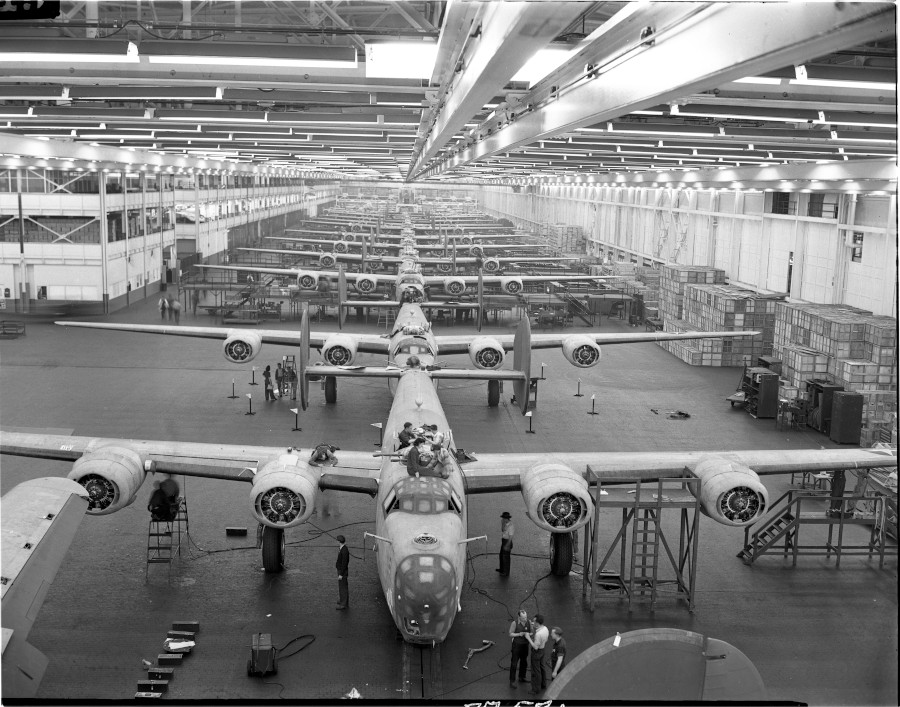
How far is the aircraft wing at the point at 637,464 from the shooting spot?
18453 millimetres

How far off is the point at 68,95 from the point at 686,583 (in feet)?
53.4

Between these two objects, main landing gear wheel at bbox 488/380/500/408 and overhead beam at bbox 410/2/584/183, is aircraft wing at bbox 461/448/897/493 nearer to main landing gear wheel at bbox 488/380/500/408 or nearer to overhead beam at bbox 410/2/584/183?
overhead beam at bbox 410/2/584/183

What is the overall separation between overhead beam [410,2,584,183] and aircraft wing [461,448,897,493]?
9.37m

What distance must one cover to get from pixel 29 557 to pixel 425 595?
22.5 feet

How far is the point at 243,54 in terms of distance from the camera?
10188 mm

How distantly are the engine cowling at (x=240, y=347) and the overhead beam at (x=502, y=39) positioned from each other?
2194cm

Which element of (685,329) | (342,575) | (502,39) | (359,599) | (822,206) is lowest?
(359,599)

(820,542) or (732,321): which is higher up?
(732,321)

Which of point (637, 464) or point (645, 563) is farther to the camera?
point (637, 464)

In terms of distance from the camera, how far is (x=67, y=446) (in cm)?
1823

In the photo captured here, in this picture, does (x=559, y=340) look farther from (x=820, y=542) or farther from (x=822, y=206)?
(x=822, y=206)

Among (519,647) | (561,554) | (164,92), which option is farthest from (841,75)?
(561,554)

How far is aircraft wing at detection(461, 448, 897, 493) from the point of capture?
18.5 m

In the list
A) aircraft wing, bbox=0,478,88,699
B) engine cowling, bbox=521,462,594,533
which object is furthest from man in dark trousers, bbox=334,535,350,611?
aircraft wing, bbox=0,478,88,699
